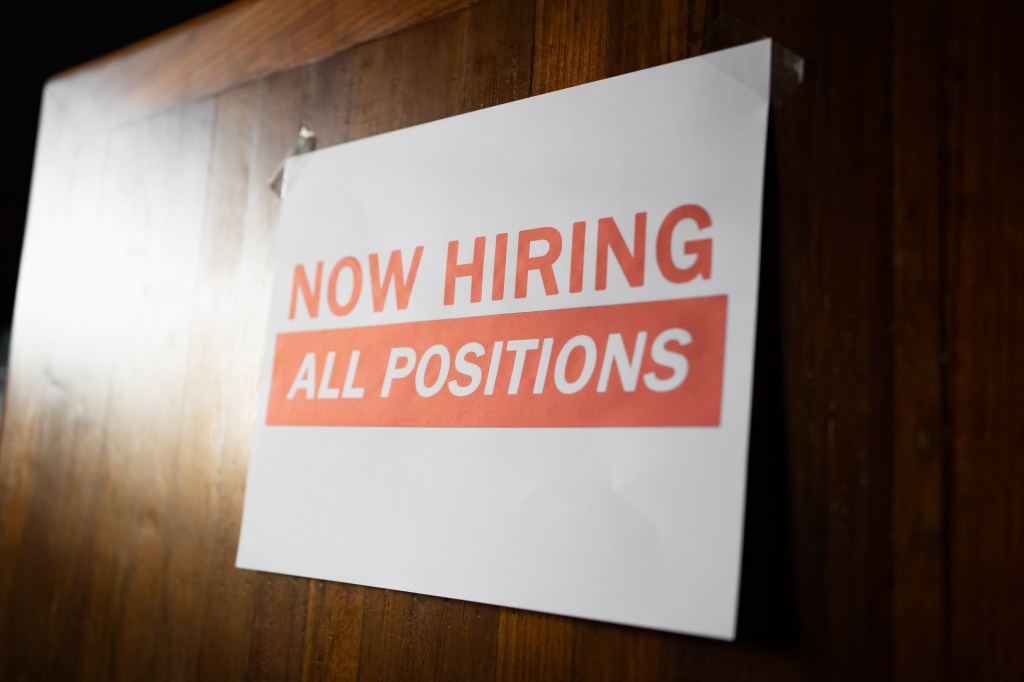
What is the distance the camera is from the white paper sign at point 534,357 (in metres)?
0.71

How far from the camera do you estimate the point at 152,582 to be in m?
1.10

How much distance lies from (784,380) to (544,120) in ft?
1.14

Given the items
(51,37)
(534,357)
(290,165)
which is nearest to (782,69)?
(534,357)

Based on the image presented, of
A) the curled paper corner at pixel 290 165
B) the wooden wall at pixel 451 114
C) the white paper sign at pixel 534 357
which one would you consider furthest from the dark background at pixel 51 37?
the white paper sign at pixel 534 357

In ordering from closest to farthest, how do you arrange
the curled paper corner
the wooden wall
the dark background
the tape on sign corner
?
1. the wooden wall
2. the tape on sign corner
3. the curled paper corner
4. the dark background

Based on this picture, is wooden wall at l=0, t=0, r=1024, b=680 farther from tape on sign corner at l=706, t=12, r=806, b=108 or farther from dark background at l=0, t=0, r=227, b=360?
dark background at l=0, t=0, r=227, b=360

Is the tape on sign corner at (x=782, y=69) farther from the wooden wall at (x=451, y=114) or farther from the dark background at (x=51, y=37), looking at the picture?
the dark background at (x=51, y=37)

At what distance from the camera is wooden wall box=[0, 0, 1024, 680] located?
0.63 meters

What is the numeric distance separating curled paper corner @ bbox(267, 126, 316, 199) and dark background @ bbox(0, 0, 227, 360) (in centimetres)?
77

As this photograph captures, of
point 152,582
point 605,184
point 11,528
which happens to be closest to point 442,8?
point 605,184

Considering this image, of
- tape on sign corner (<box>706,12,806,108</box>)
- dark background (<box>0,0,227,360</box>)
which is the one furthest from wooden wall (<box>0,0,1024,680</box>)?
dark background (<box>0,0,227,360</box>)

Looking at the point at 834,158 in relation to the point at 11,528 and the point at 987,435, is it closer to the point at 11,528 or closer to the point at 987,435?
the point at 987,435

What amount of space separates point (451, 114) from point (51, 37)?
52.5 inches

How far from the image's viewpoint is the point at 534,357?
81cm
